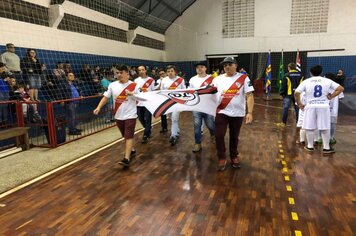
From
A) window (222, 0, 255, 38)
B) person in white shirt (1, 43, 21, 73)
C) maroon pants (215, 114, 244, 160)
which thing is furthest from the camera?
window (222, 0, 255, 38)

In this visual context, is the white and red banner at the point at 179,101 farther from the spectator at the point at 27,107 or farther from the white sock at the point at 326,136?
the spectator at the point at 27,107

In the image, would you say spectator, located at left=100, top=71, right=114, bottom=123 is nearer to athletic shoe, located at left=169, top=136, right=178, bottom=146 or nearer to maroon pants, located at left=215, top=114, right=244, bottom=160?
athletic shoe, located at left=169, top=136, right=178, bottom=146

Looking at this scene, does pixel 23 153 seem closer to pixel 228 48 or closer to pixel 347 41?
pixel 228 48

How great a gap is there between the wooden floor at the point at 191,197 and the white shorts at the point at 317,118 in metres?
0.52

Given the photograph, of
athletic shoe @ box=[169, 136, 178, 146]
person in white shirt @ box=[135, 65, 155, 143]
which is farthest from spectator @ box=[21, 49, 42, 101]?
athletic shoe @ box=[169, 136, 178, 146]

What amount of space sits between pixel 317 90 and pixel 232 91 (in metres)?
1.79

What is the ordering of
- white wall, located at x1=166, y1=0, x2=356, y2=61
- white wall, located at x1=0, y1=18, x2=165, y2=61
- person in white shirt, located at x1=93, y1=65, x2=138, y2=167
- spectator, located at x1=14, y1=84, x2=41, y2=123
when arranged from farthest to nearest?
white wall, located at x1=166, y1=0, x2=356, y2=61
white wall, located at x1=0, y1=18, x2=165, y2=61
spectator, located at x1=14, y1=84, x2=41, y2=123
person in white shirt, located at x1=93, y1=65, x2=138, y2=167

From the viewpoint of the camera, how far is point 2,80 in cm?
600

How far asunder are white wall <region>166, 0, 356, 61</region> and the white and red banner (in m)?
14.0

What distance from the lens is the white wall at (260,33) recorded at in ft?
51.7

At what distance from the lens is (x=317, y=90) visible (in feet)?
16.0

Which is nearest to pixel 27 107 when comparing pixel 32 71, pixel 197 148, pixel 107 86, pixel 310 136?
pixel 32 71

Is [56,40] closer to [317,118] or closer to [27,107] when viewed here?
[27,107]

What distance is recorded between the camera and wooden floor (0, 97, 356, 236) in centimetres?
275
